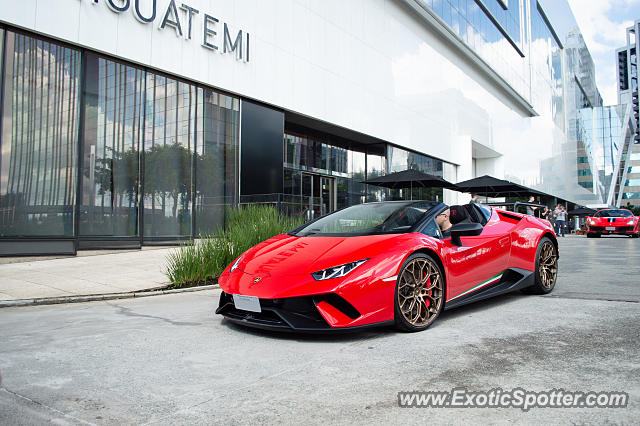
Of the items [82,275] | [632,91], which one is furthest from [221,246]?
[632,91]

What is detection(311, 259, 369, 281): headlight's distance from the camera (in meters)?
3.69

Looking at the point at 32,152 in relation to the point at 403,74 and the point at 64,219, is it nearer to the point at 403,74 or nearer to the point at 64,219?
the point at 64,219

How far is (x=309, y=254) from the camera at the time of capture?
4.13 m

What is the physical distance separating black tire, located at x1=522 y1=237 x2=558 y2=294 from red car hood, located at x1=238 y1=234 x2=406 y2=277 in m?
2.44

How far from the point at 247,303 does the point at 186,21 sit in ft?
37.7

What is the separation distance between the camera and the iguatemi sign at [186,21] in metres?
11.9

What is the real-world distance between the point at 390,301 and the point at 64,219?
9.54m

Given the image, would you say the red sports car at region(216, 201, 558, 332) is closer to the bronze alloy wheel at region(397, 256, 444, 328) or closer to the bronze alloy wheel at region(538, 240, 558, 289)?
the bronze alloy wheel at region(397, 256, 444, 328)

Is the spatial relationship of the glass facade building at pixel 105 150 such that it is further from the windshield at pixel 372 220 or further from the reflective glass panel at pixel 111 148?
the windshield at pixel 372 220

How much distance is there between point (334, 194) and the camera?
21.0m

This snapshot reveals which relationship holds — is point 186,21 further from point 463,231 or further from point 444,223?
point 463,231

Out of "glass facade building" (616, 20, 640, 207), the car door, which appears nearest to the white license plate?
the car door

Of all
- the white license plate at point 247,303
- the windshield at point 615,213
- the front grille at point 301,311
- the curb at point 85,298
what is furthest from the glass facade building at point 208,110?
the front grille at point 301,311

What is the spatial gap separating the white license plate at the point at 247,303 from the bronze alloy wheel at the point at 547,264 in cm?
365
